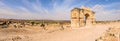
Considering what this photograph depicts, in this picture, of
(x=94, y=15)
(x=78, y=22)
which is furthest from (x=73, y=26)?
(x=94, y=15)

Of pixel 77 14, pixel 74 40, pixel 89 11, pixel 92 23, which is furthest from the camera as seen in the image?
pixel 92 23

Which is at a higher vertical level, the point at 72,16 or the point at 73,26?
the point at 72,16

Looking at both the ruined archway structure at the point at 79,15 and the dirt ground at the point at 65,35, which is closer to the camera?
the dirt ground at the point at 65,35

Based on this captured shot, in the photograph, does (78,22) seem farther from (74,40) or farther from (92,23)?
(74,40)

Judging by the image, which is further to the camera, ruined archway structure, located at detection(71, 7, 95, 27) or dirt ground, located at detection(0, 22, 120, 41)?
ruined archway structure, located at detection(71, 7, 95, 27)

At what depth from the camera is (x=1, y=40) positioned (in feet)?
42.0

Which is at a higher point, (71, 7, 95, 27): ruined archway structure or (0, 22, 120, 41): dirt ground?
(71, 7, 95, 27): ruined archway structure

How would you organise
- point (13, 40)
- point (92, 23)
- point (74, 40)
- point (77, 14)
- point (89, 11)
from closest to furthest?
1. point (74, 40)
2. point (13, 40)
3. point (77, 14)
4. point (89, 11)
5. point (92, 23)

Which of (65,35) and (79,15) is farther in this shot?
(79,15)

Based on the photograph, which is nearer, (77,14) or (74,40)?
(74,40)

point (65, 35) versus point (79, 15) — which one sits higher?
point (79, 15)

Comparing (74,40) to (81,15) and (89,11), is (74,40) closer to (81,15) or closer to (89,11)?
(81,15)

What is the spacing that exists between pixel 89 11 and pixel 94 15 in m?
1.28

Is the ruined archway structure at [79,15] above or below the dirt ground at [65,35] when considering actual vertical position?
above
